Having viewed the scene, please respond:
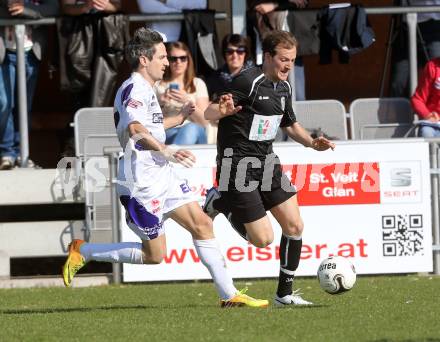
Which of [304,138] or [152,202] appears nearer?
[152,202]

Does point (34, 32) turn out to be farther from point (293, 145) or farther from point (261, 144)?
point (261, 144)

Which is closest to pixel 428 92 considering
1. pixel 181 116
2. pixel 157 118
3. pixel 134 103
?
pixel 181 116

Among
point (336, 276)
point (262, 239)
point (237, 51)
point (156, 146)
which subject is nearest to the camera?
point (156, 146)

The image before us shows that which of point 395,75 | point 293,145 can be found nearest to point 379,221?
point 293,145

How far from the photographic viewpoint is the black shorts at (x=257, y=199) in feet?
29.7

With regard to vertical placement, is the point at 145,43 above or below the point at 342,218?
above

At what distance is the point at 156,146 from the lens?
826 centimetres

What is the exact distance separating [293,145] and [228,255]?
4.10ft

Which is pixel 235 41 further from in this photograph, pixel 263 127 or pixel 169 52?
pixel 263 127

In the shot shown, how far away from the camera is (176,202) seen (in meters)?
8.78

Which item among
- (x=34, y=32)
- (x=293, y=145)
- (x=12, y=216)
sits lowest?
(x=12, y=216)

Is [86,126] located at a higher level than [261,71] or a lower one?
lower

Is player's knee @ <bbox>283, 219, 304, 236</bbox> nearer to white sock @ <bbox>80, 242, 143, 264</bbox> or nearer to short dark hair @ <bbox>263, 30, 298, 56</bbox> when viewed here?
white sock @ <bbox>80, 242, 143, 264</bbox>

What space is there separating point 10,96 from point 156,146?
494cm
